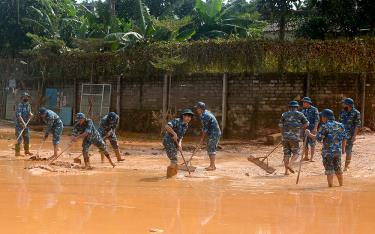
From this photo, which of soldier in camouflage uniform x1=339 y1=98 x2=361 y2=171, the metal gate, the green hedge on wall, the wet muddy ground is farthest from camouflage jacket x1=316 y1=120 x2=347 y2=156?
the metal gate

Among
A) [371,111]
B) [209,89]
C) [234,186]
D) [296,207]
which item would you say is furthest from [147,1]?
[296,207]

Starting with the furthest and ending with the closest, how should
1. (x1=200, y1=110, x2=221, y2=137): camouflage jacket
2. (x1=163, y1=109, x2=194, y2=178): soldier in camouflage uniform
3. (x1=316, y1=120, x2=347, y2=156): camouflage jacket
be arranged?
(x1=200, y1=110, x2=221, y2=137): camouflage jacket, (x1=163, y1=109, x2=194, y2=178): soldier in camouflage uniform, (x1=316, y1=120, x2=347, y2=156): camouflage jacket

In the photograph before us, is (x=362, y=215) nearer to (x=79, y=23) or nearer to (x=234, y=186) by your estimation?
(x=234, y=186)

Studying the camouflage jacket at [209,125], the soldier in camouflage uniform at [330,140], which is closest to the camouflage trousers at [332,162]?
the soldier in camouflage uniform at [330,140]

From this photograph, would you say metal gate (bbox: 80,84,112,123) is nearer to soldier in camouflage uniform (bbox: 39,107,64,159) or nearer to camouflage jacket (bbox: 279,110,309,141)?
soldier in camouflage uniform (bbox: 39,107,64,159)

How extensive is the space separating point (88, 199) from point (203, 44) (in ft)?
38.3

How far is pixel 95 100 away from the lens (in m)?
21.2

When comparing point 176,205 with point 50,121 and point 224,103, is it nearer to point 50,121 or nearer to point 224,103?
point 50,121

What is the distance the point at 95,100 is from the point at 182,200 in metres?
14.3

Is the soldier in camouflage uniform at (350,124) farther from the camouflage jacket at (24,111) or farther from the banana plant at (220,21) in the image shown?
the banana plant at (220,21)

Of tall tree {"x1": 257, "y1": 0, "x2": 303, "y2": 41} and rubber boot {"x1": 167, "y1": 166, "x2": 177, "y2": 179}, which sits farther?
tall tree {"x1": 257, "y1": 0, "x2": 303, "y2": 41}

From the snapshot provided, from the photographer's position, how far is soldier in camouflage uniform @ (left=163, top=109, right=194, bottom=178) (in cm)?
984

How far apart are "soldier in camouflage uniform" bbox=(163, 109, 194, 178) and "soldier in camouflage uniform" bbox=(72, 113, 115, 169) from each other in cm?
193

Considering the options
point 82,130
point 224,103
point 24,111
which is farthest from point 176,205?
point 224,103
